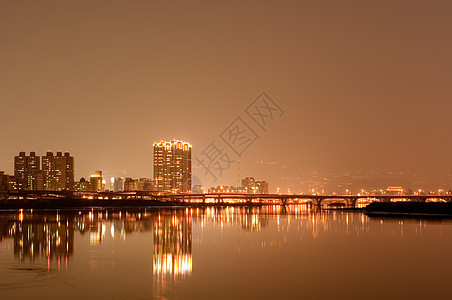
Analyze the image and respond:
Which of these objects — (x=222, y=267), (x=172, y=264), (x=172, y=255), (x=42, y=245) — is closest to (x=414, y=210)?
(x=172, y=255)

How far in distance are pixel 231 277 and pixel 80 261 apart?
944 centimetres

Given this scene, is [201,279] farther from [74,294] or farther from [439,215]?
[439,215]

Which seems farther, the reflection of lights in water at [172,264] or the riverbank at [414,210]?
the riverbank at [414,210]

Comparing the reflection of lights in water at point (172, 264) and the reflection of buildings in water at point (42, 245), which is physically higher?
the reflection of buildings in water at point (42, 245)

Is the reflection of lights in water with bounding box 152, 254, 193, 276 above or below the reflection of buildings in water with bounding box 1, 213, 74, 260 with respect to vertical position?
below

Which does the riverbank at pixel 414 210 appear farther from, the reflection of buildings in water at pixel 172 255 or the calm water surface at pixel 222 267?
the reflection of buildings in water at pixel 172 255

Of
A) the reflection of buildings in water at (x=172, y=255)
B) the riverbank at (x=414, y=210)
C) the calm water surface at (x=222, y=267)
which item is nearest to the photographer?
the calm water surface at (x=222, y=267)

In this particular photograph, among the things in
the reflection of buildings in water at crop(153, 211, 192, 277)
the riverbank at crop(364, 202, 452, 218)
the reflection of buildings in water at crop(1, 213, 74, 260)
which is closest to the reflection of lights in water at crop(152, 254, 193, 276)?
the reflection of buildings in water at crop(153, 211, 192, 277)

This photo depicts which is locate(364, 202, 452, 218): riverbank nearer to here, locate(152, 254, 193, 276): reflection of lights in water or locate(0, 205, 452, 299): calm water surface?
locate(0, 205, 452, 299): calm water surface

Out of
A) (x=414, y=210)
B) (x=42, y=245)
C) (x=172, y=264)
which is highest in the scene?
(x=42, y=245)

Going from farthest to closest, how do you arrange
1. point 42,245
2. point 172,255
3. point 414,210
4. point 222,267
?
point 414,210 < point 42,245 < point 172,255 < point 222,267

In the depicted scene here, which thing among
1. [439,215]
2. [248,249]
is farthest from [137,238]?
[439,215]

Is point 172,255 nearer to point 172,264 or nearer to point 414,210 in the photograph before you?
point 172,264

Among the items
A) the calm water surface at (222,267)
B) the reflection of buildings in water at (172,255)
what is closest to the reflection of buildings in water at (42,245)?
the calm water surface at (222,267)
